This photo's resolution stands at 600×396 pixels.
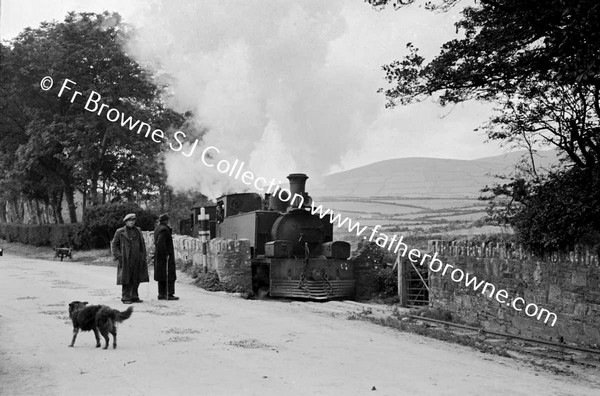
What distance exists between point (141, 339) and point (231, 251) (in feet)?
27.8

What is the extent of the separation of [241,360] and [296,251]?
34.1 feet

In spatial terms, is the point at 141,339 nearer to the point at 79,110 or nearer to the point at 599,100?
the point at 599,100

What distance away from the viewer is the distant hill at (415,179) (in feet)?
160

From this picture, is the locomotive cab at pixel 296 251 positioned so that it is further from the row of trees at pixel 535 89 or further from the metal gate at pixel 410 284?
the row of trees at pixel 535 89

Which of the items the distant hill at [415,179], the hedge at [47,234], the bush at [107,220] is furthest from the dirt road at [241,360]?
the distant hill at [415,179]

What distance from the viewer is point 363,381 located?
256 inches

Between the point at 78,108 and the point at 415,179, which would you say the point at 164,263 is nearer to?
the point at 78,108

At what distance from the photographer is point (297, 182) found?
1745cm

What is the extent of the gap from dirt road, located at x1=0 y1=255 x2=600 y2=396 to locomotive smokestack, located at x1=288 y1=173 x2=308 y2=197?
6067mm

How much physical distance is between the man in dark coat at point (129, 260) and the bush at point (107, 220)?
19616 millimetres

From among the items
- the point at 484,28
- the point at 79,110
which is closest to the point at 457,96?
the point at 484,28

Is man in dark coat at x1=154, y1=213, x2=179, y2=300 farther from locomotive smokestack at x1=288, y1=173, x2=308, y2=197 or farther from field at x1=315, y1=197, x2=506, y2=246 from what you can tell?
field at x1=315, y1=197, x2=506, y2=246

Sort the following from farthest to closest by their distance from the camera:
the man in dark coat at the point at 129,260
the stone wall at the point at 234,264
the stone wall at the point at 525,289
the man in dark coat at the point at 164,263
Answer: the stone wall at the point at 234,264 → the man in dark coat at the point at 164,263 → the man in dark coat at the point at 129,260 → the stone wall at the point at 525,289

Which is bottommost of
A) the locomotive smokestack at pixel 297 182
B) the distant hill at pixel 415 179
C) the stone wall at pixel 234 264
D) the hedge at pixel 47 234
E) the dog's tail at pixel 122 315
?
the dog's tail at pixel 122 315
